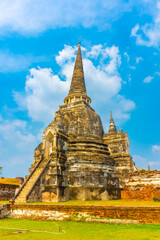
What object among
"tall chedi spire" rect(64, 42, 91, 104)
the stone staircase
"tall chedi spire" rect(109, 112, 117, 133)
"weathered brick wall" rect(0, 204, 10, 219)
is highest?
"tall chedi spire" rect(64, 42, 91, 104)

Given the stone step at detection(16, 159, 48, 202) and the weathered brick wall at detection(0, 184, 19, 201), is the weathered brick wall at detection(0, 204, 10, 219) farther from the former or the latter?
the weathered brick wall at detection(0, 184, 19, 201)

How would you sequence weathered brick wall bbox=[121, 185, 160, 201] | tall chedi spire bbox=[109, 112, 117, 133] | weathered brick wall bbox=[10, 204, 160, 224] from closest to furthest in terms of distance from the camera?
weathered brick wall bbox=[10, 204, 160, 224] → weathered brick wall bbox=[121, 185, 160, 201] → tall chedi spire bbox=[109, 112, 117, 133]

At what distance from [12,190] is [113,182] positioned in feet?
44.8

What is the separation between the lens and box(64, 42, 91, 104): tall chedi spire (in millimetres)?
27753

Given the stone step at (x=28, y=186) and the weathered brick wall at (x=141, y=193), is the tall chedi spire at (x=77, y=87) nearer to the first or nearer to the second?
the stone step at (x=28, y=186)

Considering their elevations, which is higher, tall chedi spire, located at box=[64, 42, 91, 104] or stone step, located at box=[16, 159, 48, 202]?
tall chedi spire, located at box=[64, 42, 91, 104]

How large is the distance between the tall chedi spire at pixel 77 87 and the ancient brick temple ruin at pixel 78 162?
170 centimetres

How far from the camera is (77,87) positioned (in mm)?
28875

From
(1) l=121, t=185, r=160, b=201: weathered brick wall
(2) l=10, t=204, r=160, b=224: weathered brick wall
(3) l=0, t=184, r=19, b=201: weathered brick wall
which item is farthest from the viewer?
(3) l=0, t=184, r=19, b=201: weathered brick wall

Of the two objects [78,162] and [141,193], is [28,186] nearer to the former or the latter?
[78,162]

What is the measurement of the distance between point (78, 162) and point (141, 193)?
6665mm

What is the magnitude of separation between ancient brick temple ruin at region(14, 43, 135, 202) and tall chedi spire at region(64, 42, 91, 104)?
1698 millimetres

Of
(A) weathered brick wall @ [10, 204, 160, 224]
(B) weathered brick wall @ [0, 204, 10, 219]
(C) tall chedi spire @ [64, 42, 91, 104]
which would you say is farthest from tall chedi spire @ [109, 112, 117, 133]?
(B) weathered brick wall @ [0, 204, 10, 219]

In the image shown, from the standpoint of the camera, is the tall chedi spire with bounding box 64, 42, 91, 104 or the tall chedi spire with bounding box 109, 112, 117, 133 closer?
the tall chedi spire with bounding box 109, 112, 117, 133
